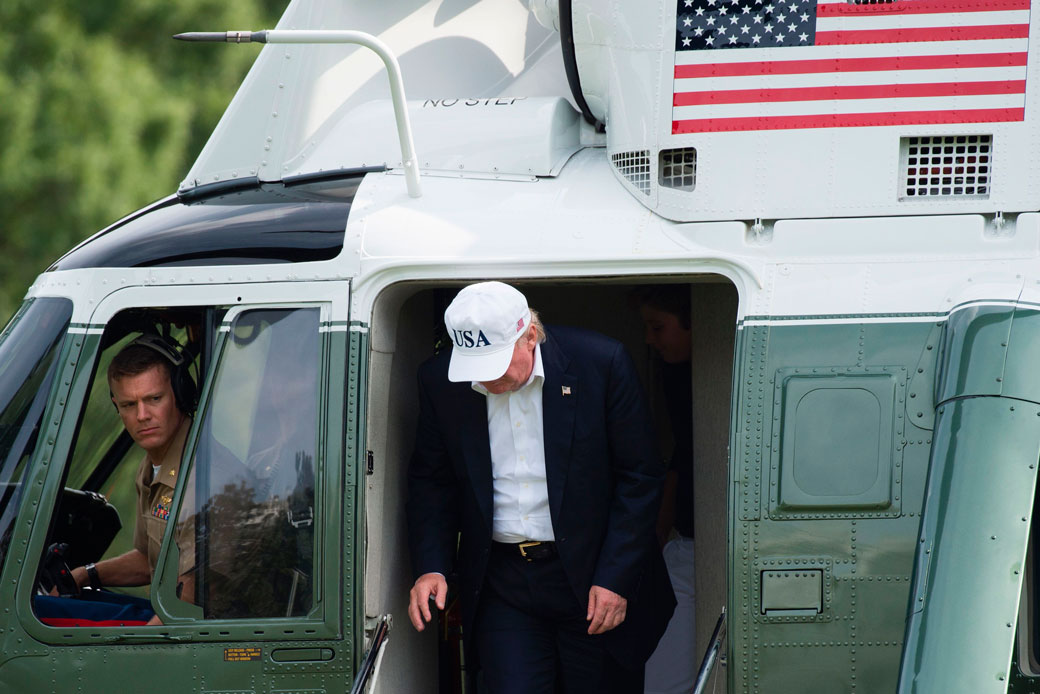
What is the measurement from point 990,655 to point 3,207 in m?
11.2

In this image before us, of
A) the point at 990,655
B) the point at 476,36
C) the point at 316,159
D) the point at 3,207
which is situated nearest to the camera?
the point at 990,655

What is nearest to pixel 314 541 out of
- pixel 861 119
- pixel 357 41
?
pixel 357 41

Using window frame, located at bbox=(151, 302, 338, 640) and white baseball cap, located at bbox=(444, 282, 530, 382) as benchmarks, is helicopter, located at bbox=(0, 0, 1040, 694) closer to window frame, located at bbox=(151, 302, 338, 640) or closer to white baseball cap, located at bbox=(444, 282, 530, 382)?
window frame, located at bbox=(151, 302, 338, 640)

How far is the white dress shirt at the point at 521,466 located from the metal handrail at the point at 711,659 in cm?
61

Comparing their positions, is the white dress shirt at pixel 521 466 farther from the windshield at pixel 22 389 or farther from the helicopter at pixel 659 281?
the windshield at pixel 22 389

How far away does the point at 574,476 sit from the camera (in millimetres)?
4055

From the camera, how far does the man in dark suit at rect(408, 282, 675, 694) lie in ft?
13.2

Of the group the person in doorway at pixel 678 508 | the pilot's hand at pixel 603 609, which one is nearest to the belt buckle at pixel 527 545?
the pilot's hand at pixel 603 609

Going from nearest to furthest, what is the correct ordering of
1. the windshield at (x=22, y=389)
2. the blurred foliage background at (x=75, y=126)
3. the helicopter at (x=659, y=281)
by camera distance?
the helicopter at (x=659, y=281) → the windshield at (x=22, y=389) → the blurred foliage background at (x=75, y=126)

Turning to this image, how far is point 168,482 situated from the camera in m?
4.25

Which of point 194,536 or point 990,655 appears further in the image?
point 194,536

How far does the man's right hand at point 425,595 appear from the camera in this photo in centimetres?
400

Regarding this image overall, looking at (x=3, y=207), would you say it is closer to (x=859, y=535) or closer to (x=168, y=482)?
(x=168, y=482)

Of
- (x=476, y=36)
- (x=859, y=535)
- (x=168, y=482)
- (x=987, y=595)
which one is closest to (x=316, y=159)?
(x=476, y=36)
